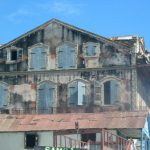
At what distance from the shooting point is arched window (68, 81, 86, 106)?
43.4 metres

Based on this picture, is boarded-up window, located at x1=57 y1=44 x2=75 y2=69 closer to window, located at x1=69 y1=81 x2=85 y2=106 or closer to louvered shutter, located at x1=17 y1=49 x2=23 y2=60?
window, located at x1=69 y1=81 x2=85 y2=106

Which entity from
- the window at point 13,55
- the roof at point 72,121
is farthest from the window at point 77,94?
the window at point 13,55

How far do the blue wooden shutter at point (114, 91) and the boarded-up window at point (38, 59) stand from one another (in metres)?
6.17

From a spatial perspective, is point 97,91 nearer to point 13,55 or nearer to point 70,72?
point 70,72

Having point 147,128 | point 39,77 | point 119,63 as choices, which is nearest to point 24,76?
point 39,77

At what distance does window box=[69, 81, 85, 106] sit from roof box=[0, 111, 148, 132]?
60.6 inches

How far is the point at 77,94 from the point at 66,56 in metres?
3.41

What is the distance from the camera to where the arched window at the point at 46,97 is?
44.1m

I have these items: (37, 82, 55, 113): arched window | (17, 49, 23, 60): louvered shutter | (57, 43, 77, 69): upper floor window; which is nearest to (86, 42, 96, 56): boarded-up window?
(57, 43, 77, 69): upper floor window

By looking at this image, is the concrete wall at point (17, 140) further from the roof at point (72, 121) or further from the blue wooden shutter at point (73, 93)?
the blue wooden shutter at point (73, 93)

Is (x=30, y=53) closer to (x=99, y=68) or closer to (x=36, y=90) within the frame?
(x=36, y=90)

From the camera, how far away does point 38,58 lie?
149ft

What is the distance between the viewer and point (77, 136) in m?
38.2

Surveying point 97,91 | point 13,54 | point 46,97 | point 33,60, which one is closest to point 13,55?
point 13,54
